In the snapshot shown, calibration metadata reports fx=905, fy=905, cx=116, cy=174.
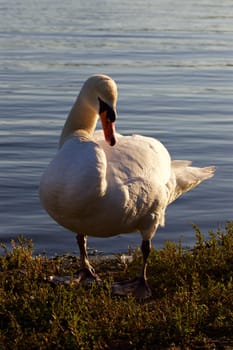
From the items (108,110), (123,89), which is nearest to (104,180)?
(108,110)

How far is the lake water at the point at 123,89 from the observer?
1084 cm

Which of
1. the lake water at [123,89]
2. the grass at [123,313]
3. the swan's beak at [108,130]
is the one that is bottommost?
the lake water at [123,89]

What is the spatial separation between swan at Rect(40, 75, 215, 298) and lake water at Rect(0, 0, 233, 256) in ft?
7.27

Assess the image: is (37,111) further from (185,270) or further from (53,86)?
(185,270)

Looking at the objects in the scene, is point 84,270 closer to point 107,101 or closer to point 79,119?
point 79,119

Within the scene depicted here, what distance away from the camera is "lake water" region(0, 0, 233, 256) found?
35.6 feet

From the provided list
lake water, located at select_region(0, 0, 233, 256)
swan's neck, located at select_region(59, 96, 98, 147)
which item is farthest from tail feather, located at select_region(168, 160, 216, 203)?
lake water, located at select_region(0, 0, 233, 256)

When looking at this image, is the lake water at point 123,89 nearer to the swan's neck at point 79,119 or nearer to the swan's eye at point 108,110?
the swan's neck at point 79,119

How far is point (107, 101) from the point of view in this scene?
7191 millimetres

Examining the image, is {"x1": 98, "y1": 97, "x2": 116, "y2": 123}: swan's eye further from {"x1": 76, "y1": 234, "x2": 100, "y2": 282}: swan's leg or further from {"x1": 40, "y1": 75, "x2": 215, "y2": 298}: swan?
{"x1": 76, "y1": 234, "x2": 100, "y2": 282}: swan's leg

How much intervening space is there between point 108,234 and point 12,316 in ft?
5.28

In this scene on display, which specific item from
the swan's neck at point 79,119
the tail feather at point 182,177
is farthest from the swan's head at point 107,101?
the tail feather at point 182,177

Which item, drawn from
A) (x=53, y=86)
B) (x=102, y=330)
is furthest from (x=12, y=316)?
(x=53, y=86)

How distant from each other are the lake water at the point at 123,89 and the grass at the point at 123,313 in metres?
2.51
